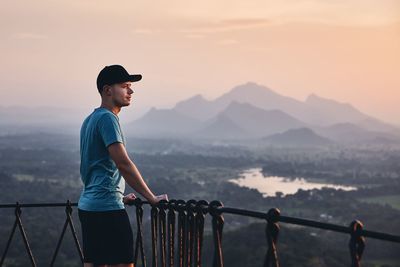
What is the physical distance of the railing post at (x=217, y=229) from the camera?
3412mm

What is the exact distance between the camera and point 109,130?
12.3 ft

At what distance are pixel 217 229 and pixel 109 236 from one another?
32.3 inches

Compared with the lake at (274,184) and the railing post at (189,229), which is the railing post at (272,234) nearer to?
the railing post at (189,229)

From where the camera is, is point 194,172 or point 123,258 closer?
point 123,258

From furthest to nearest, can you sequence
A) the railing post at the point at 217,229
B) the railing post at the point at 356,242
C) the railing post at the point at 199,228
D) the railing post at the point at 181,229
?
the railing post at the point at 181,229 → the railing post at the point at 199,228 → the railing post at the point at 217,229 → the railing post at the point at 356,242

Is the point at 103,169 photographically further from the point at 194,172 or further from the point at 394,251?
the point at 194,172

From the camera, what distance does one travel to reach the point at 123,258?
3928mm

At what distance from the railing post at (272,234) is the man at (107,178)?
46.3 inches

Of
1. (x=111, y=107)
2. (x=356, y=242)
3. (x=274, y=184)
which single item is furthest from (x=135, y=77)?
(x=274, y=184)

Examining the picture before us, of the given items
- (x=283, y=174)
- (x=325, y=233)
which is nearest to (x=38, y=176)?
(x=283, y=174)

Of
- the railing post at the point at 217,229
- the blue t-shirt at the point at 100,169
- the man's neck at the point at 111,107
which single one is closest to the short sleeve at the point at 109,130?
the blue t-shirt at the point at 100,169

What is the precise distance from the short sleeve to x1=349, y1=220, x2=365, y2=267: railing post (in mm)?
1788

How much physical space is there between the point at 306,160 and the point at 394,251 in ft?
440

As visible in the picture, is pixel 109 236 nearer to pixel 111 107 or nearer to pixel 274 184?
pixel 111 107
